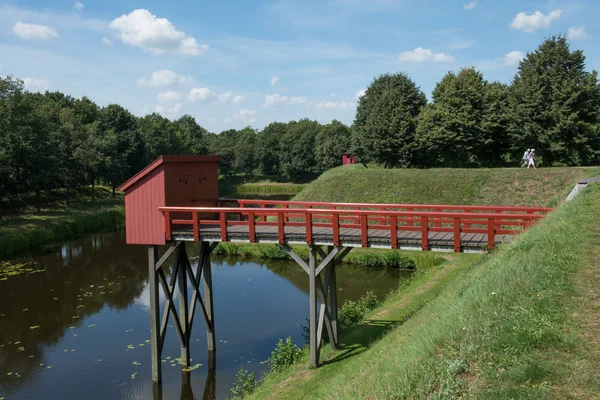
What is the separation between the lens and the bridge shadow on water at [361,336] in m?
13.7

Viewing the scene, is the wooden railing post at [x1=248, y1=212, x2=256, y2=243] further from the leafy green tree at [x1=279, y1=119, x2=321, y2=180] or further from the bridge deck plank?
the leafy green tree at [x1=279, y1=119, x2=321, y2=180]

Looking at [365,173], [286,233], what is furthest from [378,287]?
[365,173]

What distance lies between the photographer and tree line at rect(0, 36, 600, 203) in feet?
114

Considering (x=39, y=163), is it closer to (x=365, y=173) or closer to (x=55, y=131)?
(x=55, y=131)

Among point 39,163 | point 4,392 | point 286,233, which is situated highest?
point 39,163

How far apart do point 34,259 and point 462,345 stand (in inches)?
1215

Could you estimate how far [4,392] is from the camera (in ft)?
47.9

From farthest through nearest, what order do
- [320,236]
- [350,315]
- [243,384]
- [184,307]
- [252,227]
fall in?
[350,315] → [184,307] → [243,384] → [252,227] → [320,236]

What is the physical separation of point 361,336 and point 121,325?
10641mm

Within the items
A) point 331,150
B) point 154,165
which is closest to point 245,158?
point 331,150

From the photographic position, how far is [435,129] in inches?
1604

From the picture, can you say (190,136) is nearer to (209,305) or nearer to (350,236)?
(209,305)

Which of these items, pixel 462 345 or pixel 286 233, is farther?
pixel 286 233

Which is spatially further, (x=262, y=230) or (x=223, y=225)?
(x=262, y=230)
